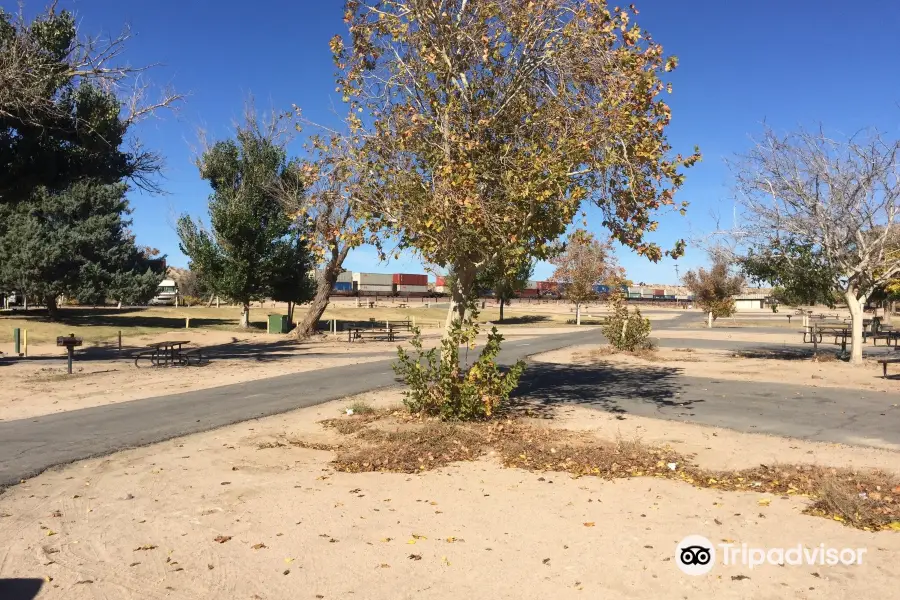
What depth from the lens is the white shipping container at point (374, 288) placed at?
100338 millimetres

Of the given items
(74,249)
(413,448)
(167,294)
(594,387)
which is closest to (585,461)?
(413,448)

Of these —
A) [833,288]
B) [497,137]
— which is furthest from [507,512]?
[833,288]

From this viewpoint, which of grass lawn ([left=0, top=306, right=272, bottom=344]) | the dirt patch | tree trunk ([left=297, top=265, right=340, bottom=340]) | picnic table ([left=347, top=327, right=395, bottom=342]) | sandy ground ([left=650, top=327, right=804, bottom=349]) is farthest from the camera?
sandy ground ([left=650, top=327, right=804, bottom=349])

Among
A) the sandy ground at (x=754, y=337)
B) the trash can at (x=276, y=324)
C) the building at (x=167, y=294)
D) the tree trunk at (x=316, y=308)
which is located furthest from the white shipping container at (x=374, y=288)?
the tree trunk at (x=316, y=308)

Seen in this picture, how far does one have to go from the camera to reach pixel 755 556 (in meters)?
4.58

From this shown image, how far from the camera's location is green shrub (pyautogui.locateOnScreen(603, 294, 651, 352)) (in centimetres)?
2389

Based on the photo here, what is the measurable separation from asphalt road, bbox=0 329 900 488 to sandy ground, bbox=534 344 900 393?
1212 mm

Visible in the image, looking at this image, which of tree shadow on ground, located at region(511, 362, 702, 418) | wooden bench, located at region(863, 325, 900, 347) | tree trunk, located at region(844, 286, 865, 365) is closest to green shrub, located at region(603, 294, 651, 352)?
tree shadow on ground, located at region(511, 362, 702, 418)

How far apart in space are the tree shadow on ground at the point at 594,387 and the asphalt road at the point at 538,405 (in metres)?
0.02

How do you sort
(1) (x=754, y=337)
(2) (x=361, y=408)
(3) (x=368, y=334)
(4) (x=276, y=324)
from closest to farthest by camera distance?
(2) (x=361, y=408), (3) (x=368, y=334), (4) (x=276, y=324), (1) (x=754, y=337)

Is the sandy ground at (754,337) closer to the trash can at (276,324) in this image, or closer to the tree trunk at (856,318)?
the tree trunk at (856,318)

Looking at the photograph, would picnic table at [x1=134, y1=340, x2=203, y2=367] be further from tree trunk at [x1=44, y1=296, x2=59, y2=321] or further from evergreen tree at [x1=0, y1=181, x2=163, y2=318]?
tree trunk at [x1=44, y1=296, x2=59, y2=321]

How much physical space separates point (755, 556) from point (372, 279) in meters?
99.9

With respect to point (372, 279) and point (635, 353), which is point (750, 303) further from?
point (635, 353)
